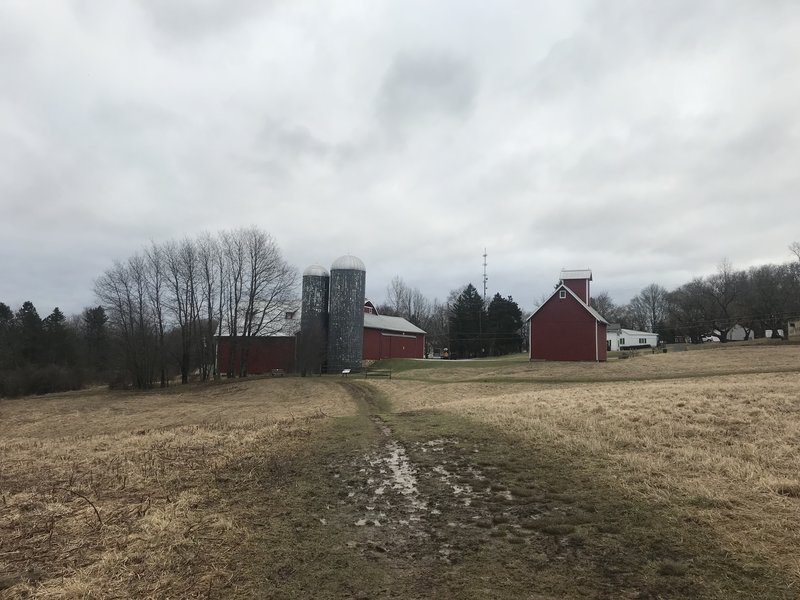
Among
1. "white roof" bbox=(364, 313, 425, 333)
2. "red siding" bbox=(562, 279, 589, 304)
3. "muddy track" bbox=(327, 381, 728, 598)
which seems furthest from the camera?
"white roof" bbox=(364, 313, 425, 333)

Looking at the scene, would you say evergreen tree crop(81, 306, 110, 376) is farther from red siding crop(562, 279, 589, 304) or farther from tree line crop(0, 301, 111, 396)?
red siding crop(562, 279, 589, 304)

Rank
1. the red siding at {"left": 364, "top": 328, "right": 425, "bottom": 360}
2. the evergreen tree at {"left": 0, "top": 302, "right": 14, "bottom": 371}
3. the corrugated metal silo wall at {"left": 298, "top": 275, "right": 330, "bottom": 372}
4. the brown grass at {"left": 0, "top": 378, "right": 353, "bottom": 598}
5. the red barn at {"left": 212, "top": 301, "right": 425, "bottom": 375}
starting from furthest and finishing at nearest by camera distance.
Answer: the red siding at {"left": 364, "top": 328, "right": 425, "bottom": 360} → the red barn at {"left": 212, "top": 301, "right": 425, "bottom": 375} → the evergreen tree at {"left": 0, "top": 302, "right": 14, "bottom": 371} → the corrugated metal silo wall at {"left": 298, "top": 275, "right": 330, "bottom": 372} → the brown grass at {"left": 0, "top": 378, "right": 353, "bottom": 598}

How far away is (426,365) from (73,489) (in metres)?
43.4

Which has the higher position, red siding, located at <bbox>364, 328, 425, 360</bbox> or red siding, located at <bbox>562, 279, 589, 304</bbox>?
red siding, located at <bbox>562, 279, 589, 304</bbox>

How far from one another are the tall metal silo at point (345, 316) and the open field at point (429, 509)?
34.0 meters

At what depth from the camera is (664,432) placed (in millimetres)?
10625

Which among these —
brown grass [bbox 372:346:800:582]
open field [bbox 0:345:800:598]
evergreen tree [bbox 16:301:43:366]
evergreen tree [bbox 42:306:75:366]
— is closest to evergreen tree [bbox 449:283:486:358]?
evergreen tree [bbox 42:306:75:366]

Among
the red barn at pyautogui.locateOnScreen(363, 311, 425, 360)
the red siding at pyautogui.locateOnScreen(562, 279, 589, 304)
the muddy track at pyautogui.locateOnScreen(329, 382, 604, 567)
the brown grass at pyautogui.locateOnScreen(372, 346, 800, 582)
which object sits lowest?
the muddy track at pyautogui.locateOnScreen(329, 382, 604, 567)

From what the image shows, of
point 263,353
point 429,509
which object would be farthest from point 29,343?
point 429,509

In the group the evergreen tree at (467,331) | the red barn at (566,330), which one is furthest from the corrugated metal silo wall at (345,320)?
the evergreen tree at (467,331)

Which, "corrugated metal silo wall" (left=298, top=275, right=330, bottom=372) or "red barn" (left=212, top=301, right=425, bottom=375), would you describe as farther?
"red barn" (left=212, top=301, right=425, bottom=375)

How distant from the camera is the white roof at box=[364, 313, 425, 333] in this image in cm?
5975

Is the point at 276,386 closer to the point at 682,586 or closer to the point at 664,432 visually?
the point at 664,432

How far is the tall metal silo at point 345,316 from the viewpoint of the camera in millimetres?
48062
